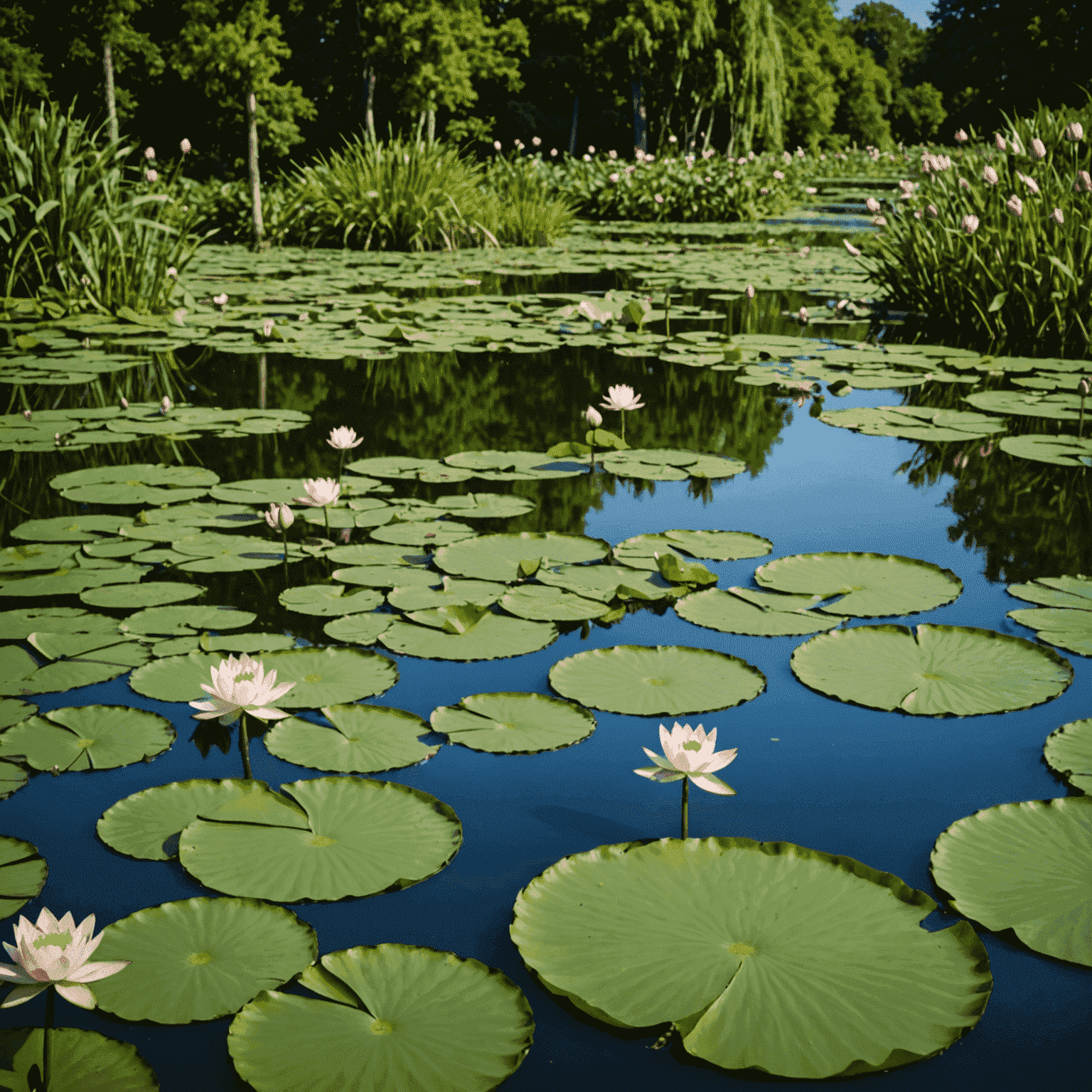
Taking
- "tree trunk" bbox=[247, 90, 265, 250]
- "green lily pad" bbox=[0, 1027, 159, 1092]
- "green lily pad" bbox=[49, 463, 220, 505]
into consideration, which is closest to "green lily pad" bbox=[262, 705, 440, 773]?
"green lily pad" bbox=[0, 1027, 159, 1092]

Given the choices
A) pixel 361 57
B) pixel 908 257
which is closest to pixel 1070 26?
pixel 361 57

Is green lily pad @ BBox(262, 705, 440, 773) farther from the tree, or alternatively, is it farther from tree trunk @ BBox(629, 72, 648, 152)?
tree trunk @ BBox(629, 72, 648, 152)

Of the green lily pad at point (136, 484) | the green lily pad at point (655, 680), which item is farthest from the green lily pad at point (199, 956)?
the green lily pad at point (136, 484)

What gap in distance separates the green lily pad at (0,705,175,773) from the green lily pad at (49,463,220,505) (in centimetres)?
126

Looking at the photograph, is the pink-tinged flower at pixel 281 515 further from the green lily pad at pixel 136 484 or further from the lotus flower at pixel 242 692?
the lotus flower at pixel 242 692

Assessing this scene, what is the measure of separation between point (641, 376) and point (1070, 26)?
93.5 feet

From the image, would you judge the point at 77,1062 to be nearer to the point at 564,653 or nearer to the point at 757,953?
the point at 757,953

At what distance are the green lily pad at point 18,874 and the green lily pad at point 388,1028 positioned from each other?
407 millimetres

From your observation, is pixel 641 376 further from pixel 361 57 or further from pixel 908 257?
pixel 361 57

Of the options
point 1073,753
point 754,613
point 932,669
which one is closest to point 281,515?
point 754,613

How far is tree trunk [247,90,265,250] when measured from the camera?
992 centimetres

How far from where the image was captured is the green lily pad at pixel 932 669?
6.03 ft

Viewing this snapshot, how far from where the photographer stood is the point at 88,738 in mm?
1720

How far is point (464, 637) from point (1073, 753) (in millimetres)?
1117
